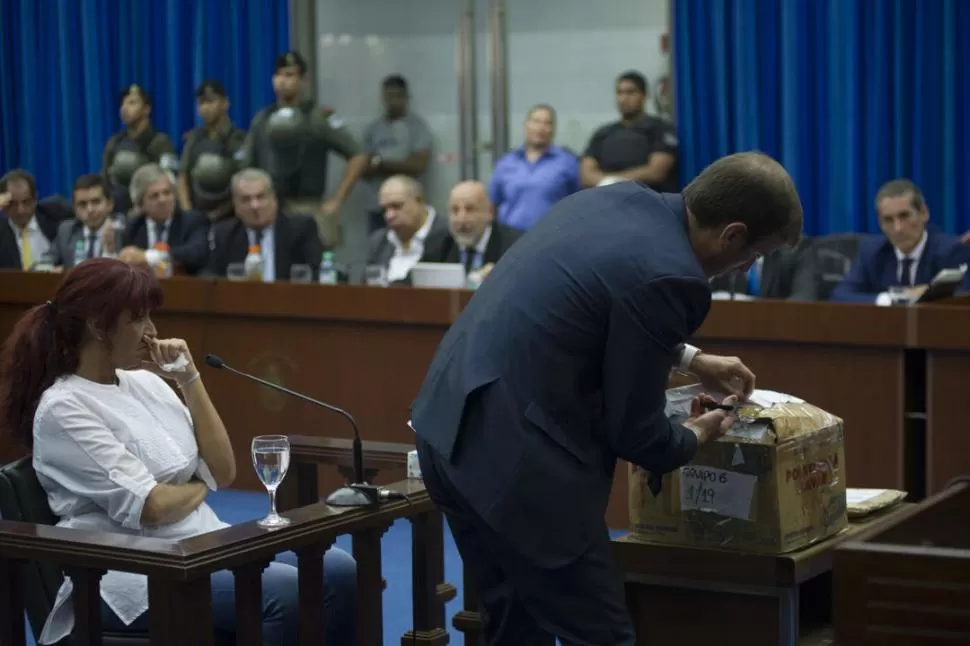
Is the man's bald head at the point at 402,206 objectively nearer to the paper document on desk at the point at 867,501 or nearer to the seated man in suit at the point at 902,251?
the seated man in suit at the point at 902,251

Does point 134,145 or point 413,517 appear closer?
point 413,517

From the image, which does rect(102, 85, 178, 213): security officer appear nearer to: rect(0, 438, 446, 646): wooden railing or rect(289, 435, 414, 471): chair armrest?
rect(289, 435, 414, 471): chair armrest

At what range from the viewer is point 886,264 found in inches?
221

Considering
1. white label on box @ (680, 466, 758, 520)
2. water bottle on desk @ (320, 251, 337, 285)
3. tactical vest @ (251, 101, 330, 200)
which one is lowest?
white label on box @ (680, 466, 758, 520)

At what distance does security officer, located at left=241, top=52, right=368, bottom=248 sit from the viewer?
8219 mm

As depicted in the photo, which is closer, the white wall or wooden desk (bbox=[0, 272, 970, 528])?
wooden desk (bbox=[0, 272, 970, 528])

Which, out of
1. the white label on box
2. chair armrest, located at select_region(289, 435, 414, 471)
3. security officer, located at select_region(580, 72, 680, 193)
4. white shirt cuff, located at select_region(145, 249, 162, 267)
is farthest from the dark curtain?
the white label on box

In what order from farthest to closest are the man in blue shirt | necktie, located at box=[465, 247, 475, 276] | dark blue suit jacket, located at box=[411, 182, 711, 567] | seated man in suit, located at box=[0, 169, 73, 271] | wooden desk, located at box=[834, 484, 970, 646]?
the man in blue shirt, seated man in suit, located at box=[0, 169, 73, 271], necktie, located at box=[465, 247, 475, 276], dark blue suit jacket, located at box=[411, 182, 711, 567], wooden desk, located at box=[834, 484, 970, 646]

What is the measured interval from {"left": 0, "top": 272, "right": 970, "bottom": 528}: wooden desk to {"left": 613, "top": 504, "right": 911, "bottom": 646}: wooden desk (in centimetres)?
201

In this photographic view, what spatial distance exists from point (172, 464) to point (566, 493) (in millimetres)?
907

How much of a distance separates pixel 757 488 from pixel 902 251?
3.41 m

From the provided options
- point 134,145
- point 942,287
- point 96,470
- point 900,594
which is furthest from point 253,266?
point 900,594

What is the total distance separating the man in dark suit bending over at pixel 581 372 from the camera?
2113 millimetres

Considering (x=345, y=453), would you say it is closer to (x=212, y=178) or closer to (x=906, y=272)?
(x=906, y=272)
